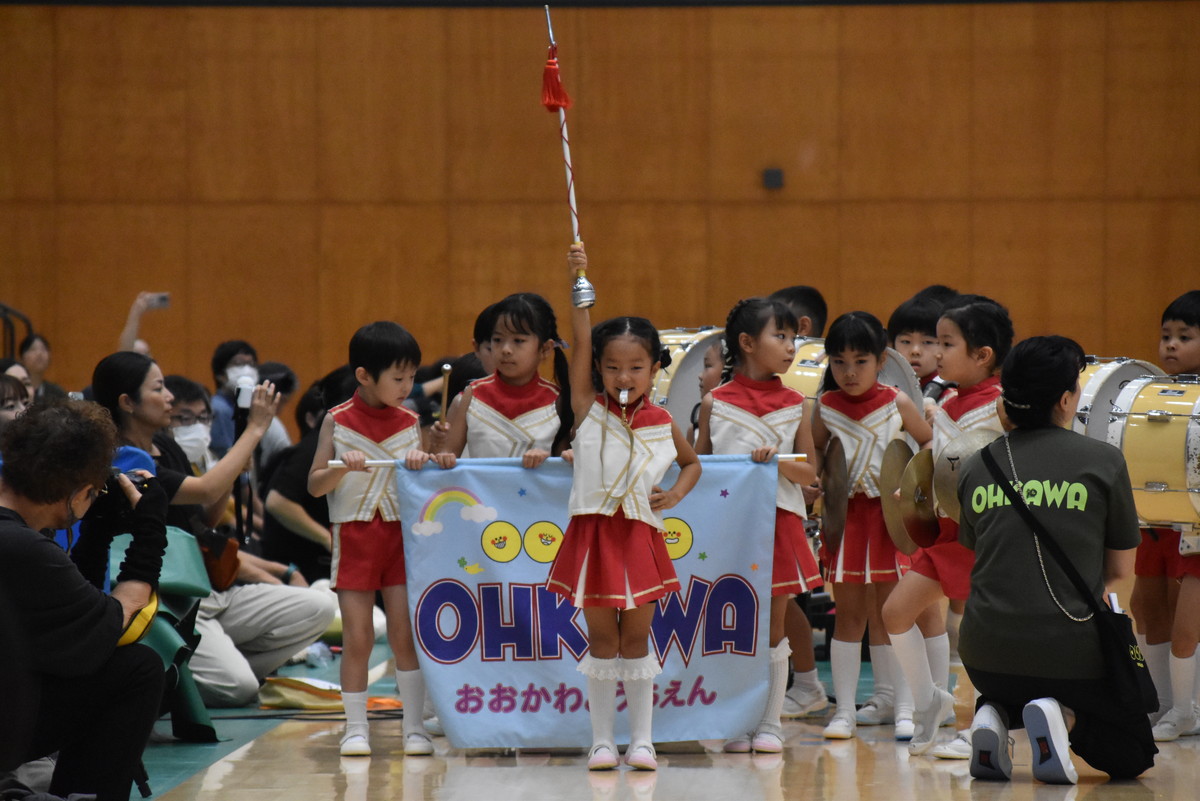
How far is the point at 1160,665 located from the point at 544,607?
2278 mm

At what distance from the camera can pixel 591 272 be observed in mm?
11695

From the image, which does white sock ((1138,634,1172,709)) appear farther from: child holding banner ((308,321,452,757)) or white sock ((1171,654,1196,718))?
child holding banner ((308,321,452,757))

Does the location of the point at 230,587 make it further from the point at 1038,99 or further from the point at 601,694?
the point at 1038,99

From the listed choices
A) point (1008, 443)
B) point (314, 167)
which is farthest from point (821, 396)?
point (314, 167)

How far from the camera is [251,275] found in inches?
462

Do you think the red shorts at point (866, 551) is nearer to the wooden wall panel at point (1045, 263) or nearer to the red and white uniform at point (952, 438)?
the red and white uniform at point (952, 438)

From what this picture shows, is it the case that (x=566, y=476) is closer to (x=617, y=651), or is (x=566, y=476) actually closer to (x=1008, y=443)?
(x=617, y=651)

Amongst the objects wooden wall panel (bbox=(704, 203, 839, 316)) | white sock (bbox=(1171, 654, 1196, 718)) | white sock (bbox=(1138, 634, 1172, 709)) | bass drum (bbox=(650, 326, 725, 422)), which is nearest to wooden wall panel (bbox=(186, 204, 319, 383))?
wooden wall panel (bbox=(704, 203, 839, 316))

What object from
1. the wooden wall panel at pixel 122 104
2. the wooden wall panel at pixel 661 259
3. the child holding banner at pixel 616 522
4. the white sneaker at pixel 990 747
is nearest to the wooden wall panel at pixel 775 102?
the wooden wall panel at pixel 661 259

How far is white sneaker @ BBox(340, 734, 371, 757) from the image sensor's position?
474 cm

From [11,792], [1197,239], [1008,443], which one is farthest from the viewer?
[1197,239]

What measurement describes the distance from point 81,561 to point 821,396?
2.69m

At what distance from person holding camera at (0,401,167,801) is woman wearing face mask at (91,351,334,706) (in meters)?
1.05

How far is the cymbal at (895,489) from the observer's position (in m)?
4.66
